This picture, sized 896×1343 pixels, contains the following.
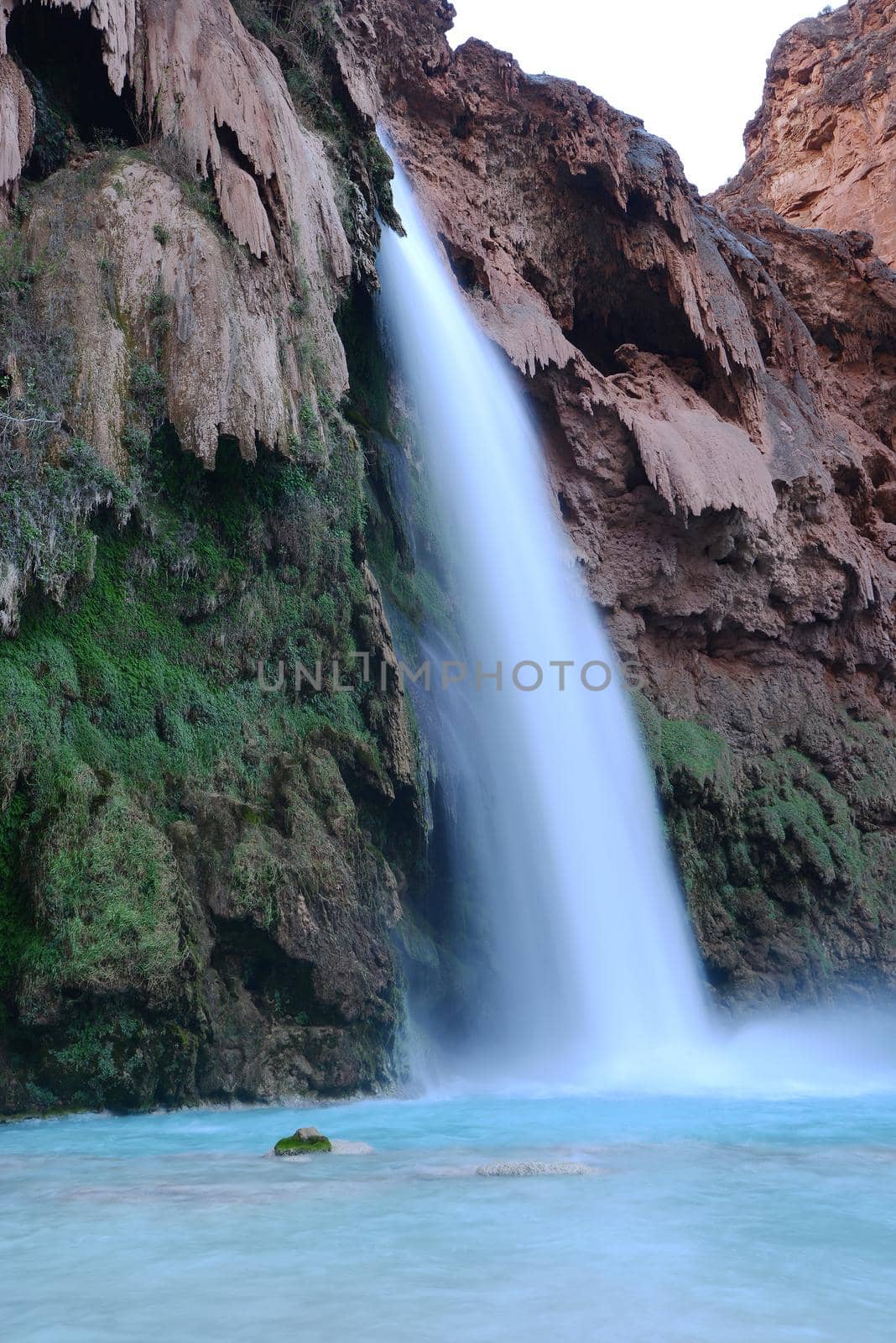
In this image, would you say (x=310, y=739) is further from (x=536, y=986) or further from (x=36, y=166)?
(x=36, y=166)

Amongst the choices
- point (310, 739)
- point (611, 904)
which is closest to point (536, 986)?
point (611, 904)

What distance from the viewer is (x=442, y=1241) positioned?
4.79 meters

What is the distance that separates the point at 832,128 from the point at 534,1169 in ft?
114

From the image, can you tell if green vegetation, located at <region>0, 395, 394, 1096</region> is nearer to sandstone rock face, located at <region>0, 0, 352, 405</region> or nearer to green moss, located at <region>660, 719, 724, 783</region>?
sandstone rock face, located at <region>0, 0, 352, 405</region>

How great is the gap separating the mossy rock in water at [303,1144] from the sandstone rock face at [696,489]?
12136mm

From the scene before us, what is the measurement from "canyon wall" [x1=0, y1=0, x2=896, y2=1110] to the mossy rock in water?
2.51 m

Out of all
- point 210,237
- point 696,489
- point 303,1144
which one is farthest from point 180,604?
point 696,489

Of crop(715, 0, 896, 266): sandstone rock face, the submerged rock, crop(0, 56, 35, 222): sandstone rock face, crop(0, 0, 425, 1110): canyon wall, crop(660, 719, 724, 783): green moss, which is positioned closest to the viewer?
the submerged rock

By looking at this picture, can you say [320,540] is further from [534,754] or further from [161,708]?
[534,754]

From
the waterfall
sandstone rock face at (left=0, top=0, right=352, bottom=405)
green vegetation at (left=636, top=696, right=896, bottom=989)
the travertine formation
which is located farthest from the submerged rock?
green vegetation at (left=636, top=696, right=896, bottom=989)

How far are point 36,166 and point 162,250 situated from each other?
1.77 m

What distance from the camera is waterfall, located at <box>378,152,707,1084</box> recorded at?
1431 cm

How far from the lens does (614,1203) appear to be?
5.61m

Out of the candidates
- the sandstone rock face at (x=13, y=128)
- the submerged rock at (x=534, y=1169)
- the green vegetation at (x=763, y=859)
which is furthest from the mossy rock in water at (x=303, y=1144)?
the green vegetation at (x=763, y=859)
